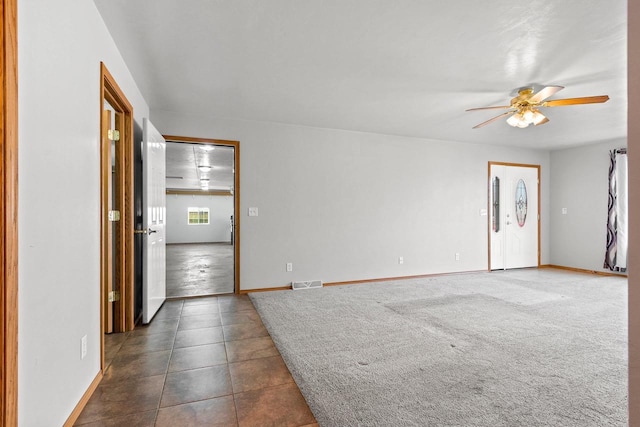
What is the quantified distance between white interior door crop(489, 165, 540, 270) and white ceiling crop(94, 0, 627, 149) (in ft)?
6.66

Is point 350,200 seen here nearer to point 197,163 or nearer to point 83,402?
point 83,402

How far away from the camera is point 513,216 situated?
610 centimetres

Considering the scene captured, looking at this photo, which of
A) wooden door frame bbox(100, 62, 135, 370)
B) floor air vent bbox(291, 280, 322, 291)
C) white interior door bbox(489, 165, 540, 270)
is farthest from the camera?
white interior door bbox(489, 165, 540, 270)

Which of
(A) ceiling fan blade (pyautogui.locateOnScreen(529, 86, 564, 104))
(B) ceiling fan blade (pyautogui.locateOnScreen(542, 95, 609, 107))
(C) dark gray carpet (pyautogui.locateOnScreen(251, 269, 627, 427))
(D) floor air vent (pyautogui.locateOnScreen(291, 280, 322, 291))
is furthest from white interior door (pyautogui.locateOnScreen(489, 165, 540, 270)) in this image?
(D) floor air vent (pyautogui.locateOnScreen(291, 280, 322, 291))

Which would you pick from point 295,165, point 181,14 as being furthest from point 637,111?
point 295,165

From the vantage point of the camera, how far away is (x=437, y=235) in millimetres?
5523

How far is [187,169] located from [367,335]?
22.8ft

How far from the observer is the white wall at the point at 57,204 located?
3.99ft

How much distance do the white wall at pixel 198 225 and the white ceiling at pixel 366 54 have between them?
10.1 m

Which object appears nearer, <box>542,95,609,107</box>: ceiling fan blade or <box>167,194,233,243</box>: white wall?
<box>542,95,609,107</box>: ceiling fan blade

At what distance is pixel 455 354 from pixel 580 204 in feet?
18.0

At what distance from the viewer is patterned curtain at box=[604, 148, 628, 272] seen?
5.28m

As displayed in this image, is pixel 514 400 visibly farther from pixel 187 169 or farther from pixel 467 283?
pixel 187 169

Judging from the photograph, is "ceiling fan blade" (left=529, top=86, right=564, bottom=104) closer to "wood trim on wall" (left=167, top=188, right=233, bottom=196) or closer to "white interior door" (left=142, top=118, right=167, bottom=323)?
"white interior door" (left=142, top=118, right=167, bottom=323)
